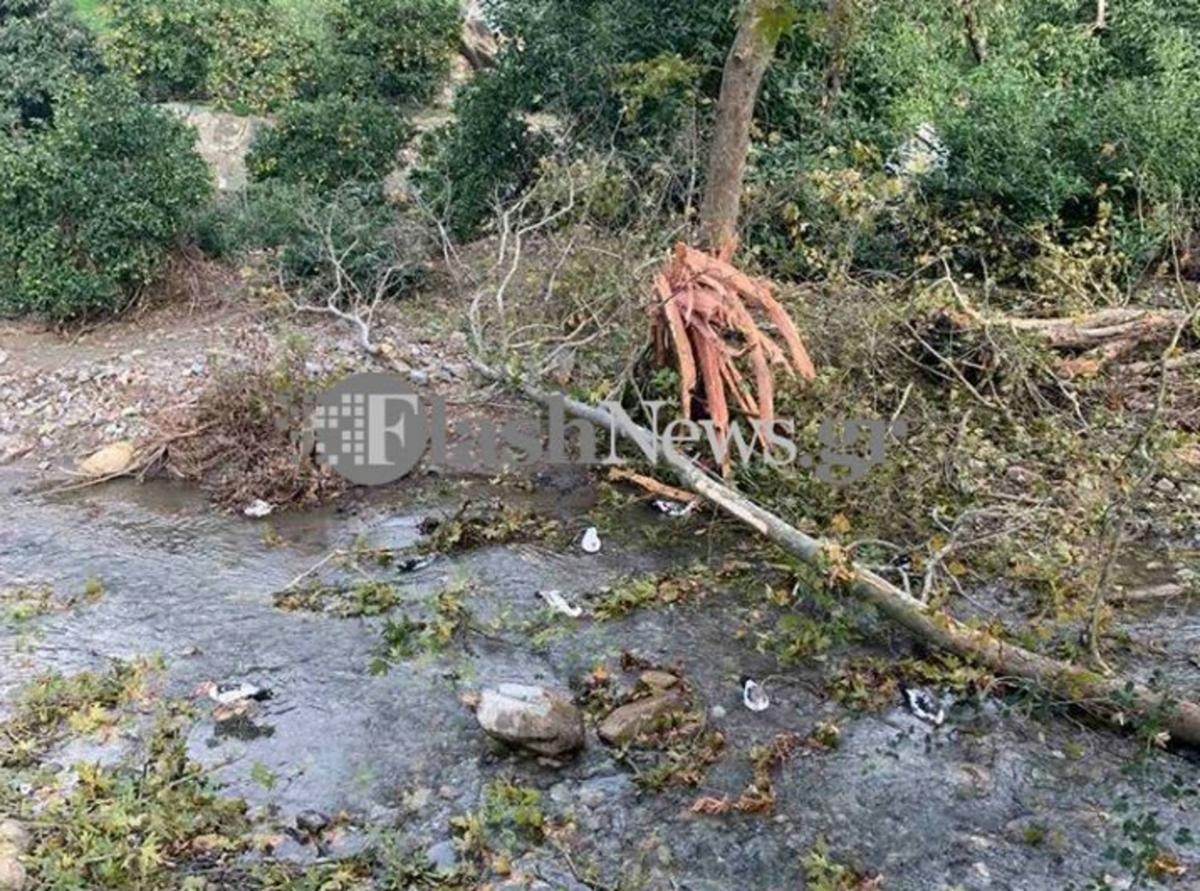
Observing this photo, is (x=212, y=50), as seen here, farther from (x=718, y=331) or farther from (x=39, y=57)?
(x=718, y=331)

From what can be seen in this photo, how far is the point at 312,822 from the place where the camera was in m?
3.33

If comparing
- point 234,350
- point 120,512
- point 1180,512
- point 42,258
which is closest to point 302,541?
point 120,512

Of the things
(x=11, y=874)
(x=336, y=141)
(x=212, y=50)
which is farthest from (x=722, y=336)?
(x=212, y=50)

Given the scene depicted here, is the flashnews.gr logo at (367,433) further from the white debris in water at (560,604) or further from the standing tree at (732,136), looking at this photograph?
the standing tree at (732,136)

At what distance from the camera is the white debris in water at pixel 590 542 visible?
5234mm

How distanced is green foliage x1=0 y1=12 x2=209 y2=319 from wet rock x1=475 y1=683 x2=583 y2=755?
547 centimetres

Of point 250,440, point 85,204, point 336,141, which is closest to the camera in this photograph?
point 250,440

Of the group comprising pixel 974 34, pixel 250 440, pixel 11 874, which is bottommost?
pixel 11 874

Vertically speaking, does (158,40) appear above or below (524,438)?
above

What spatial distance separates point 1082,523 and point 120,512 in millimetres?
4846

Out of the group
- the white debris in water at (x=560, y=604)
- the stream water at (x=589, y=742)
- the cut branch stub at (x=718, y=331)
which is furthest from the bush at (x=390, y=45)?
the white debris in water at (x=560, y=604)

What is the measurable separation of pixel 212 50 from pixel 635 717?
1003 cm

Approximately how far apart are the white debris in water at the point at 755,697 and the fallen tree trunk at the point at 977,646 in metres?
0.52

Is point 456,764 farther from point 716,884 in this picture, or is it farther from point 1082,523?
point 1082,523
